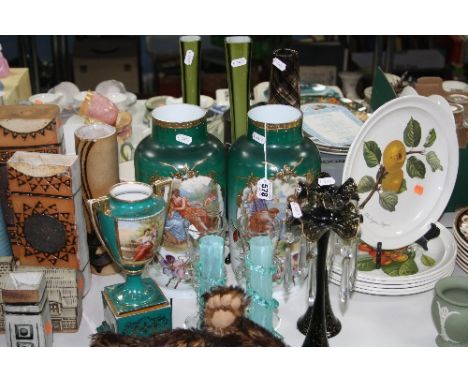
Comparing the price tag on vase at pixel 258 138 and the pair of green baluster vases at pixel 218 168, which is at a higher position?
the price tag on vase at pixel 258 138

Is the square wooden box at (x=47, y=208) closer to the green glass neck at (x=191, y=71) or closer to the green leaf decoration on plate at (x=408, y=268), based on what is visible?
the green glass neck at (x=191, y=71)

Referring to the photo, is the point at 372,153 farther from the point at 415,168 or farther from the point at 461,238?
the point at 461,238

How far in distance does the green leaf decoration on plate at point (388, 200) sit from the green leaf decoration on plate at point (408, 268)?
0.12 meters

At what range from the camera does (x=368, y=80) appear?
302 cm

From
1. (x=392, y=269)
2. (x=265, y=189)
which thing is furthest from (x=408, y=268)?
(x=265, y=189)

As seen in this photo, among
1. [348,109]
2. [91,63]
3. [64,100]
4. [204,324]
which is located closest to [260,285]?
[204,324]

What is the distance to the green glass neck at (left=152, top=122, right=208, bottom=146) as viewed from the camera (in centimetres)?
131

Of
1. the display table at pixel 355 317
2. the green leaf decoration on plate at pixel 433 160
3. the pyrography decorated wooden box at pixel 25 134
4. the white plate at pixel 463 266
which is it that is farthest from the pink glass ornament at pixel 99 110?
the white plate at pixel 463 266

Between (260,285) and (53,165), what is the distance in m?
0.44

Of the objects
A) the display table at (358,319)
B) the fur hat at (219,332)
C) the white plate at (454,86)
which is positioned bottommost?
the display table at (358,319)

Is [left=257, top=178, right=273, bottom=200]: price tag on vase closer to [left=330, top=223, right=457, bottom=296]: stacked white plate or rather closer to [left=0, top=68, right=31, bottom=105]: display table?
[left=330, top=223, right=457, bottom=296]: stacked white plate

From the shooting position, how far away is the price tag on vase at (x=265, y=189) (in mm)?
1284

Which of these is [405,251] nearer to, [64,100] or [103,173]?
[103,173]

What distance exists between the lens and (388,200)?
145cm
